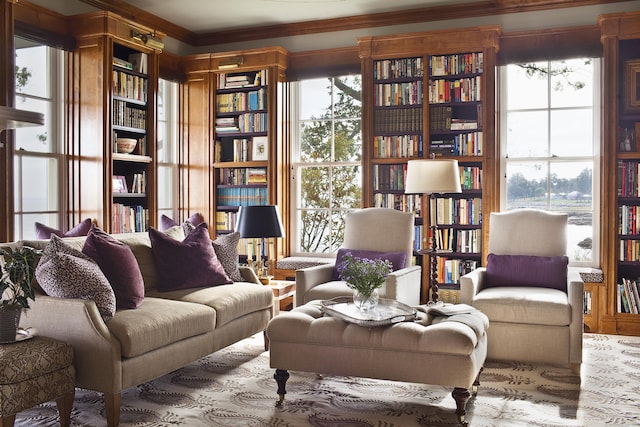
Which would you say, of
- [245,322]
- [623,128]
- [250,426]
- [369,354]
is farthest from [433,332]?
[623,128]

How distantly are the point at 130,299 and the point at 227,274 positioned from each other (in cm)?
121

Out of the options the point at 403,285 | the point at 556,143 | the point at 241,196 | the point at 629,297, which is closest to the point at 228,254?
the point at 403,285

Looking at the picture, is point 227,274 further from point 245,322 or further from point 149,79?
point 149,79

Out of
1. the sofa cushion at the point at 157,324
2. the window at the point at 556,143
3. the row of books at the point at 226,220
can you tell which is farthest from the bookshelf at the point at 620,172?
the row of books at the point at 226,220

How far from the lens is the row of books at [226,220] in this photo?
6.78 metres

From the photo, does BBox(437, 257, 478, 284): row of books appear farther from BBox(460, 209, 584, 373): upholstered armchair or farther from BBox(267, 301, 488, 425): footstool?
BBox(267, 301, 488, 425): footstool

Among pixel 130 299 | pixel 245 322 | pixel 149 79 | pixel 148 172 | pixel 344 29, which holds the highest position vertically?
pixel 344 29

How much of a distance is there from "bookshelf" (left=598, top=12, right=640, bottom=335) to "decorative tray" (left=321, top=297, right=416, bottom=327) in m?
2.56

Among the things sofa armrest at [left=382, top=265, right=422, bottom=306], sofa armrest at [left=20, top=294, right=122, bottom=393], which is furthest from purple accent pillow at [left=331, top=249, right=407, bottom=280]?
sofa armrest at [left=20, top=294, right=122, bottom=393]

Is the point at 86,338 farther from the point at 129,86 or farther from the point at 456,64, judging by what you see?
the point at 456,64

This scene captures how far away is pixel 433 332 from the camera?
3262 mm

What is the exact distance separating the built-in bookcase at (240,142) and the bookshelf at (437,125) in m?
1.16

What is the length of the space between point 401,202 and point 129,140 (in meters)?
2.62

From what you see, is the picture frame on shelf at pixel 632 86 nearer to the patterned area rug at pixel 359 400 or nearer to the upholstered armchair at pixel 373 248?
the upholstered armchair at pixel 373 248
